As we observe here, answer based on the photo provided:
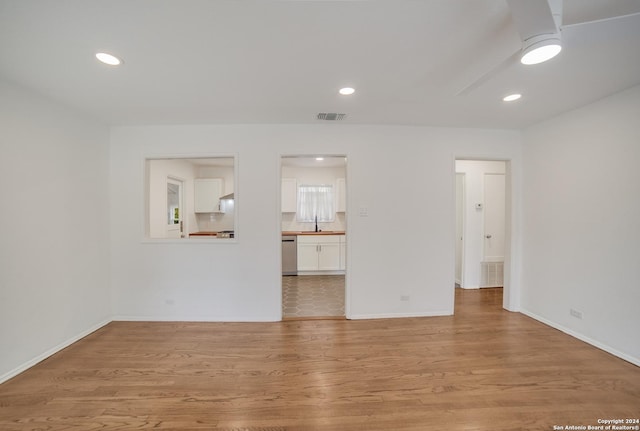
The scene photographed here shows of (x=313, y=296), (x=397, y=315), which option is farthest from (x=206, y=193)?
(x=397, y=315)

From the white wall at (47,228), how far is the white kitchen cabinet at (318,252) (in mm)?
3312

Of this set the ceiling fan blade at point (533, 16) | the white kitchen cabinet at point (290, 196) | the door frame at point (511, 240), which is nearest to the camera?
the ceiling fan blade at point (533, 16)

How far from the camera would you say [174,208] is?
5.05m

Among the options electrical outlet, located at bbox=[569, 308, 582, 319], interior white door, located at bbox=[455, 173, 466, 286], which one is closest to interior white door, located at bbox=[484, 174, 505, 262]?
interior white door, located at bbox=[455, 173, 466, 286]

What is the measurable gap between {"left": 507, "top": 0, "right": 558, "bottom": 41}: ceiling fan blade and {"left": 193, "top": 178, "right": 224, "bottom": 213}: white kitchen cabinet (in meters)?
5.56

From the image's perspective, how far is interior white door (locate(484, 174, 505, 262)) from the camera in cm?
433

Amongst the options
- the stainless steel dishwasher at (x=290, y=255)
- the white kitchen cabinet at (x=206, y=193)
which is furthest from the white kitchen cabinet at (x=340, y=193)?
the white kitchen cabinet at (x=206, y=193)

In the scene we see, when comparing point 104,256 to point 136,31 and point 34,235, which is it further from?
point 136,31

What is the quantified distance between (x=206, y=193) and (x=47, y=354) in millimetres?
3807

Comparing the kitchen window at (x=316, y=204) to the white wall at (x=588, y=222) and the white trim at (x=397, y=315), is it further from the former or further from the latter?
the white wall at (x=588, y=222)

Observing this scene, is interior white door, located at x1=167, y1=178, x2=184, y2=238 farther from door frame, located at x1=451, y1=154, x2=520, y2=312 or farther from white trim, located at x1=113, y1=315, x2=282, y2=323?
door frame, located at x1=451, y1=154, x2=520, y2=312

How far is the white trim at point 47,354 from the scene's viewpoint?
203 centimetres

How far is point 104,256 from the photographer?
3039 mm

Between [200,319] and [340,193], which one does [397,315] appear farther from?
[340,193]
